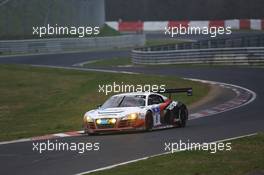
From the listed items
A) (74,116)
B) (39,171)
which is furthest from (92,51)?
(39,171)

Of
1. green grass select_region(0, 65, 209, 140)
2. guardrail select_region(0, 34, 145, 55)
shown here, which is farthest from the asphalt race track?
guardrail select_region(0, 34, 145, 55)

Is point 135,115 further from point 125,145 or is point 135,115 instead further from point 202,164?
point 202,164

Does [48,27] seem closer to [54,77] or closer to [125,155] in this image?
[54,77]

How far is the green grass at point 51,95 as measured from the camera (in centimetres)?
2537

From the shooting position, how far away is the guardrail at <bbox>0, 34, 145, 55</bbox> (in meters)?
56.1
